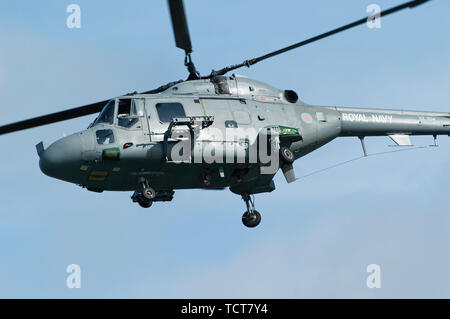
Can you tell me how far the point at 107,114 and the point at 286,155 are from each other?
4.45 metres

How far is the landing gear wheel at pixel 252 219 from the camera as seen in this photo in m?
27.8

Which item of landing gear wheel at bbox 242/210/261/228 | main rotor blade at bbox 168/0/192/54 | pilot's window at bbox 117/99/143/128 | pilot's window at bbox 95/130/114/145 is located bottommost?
landing gear wheel at bbox 242/210/261/228

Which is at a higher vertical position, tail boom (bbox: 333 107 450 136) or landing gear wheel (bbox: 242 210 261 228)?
tail boom (bbox: 333 107 450 136)

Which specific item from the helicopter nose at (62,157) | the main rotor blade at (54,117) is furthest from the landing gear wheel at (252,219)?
the helicopter nose at (62,157)

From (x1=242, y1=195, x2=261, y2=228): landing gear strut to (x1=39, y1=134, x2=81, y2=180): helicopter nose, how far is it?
4.91 metres

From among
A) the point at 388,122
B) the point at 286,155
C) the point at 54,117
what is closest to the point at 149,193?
the point at 54,117

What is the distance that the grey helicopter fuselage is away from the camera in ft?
82.7

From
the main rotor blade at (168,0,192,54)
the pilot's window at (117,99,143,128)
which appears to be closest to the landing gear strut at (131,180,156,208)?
the pilot's window at (117,99,143,128)

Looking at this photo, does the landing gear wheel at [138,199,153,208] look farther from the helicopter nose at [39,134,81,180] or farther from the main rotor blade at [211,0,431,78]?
the main rotor blade at [211,0,431,78]
